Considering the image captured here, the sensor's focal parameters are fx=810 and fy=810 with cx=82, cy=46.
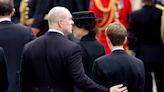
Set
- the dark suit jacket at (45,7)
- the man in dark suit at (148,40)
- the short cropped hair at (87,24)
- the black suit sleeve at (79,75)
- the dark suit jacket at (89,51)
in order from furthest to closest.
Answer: the man in dark suit at (148,40) < the dark suit jacket at (45,7) < the short cropped hair at (87,24) < the dark suit jacket at (89,51) < the black suit sleeve at (79,75)

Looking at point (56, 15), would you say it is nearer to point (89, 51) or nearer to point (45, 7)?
point (89, 51)

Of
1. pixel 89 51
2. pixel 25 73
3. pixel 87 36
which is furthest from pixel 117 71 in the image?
pixel 87 36

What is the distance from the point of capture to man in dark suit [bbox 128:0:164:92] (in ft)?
38.5

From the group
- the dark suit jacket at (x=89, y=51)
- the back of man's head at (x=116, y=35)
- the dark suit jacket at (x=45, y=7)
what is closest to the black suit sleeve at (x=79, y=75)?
the back of man's head at (x=116, y=35)

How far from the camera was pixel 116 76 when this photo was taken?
8016 mm

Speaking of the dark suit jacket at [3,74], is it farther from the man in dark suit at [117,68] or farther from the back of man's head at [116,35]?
the back of man's head at [116,35]

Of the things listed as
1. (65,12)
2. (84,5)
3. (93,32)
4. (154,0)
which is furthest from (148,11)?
(65,12)

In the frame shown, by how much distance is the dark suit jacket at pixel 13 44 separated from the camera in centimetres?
891

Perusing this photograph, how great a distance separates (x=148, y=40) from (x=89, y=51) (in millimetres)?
2901

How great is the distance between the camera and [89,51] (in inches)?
358

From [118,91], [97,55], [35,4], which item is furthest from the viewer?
[35,4]

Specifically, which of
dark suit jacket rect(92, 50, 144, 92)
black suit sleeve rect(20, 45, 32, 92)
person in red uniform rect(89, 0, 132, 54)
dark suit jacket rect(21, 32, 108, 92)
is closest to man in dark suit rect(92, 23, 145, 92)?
dark suit jacket rect(92, 50, 144, 92)

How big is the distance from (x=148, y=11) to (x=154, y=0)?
21 centimetres

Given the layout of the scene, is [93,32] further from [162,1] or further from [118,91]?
[162,1]
